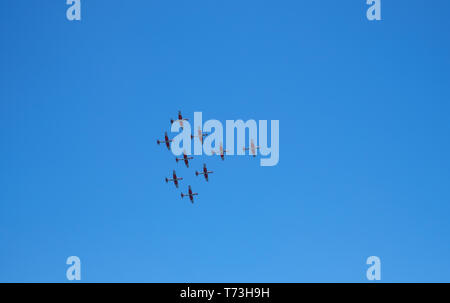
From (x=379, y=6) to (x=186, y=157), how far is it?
179ft

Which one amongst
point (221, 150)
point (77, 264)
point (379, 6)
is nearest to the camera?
point (77, 264)
